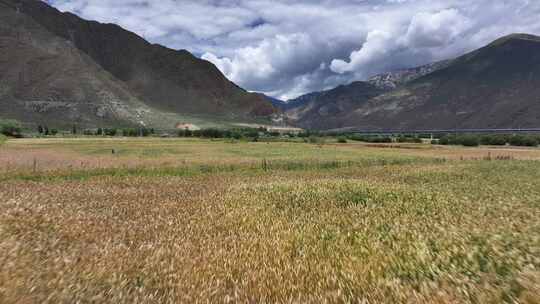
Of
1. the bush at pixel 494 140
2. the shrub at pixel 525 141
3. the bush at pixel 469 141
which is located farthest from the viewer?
the bush at pixel 494 140

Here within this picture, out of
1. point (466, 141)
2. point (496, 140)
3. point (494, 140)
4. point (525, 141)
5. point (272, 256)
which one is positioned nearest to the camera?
point (272, 256)

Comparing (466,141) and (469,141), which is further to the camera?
(466,141)

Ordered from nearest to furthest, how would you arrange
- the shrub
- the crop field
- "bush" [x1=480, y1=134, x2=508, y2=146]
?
the crop field, the shrub, "bush" [x1=480, y1=134, x2=508, y2=146]

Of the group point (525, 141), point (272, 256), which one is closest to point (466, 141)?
point (525, 141)

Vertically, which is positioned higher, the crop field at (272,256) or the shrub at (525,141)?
the crop field at (272,256)

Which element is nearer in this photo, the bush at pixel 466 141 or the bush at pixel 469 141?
the bush at pixel 469 141

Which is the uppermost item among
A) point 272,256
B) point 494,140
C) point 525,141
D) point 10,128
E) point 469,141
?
point 272,256

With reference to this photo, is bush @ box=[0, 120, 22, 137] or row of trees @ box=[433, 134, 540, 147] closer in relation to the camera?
row of trees @ box=[433, 134, 540, 147]

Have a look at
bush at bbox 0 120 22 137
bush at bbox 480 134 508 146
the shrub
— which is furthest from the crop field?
bush at bbox 0 120 22 137

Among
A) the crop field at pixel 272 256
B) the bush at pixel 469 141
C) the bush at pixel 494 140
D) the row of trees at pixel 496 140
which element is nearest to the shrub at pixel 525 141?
the row of trees at pixel 496 140

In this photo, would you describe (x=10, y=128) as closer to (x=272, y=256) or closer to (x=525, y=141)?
(x=272, y=256)

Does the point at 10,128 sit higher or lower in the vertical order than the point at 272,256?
lower

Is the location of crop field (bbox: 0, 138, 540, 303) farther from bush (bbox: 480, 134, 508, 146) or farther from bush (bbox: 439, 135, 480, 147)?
bush (bbox: 480, 134, 508, 146)

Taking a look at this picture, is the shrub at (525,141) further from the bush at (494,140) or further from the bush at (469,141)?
the bush at (469,141)
